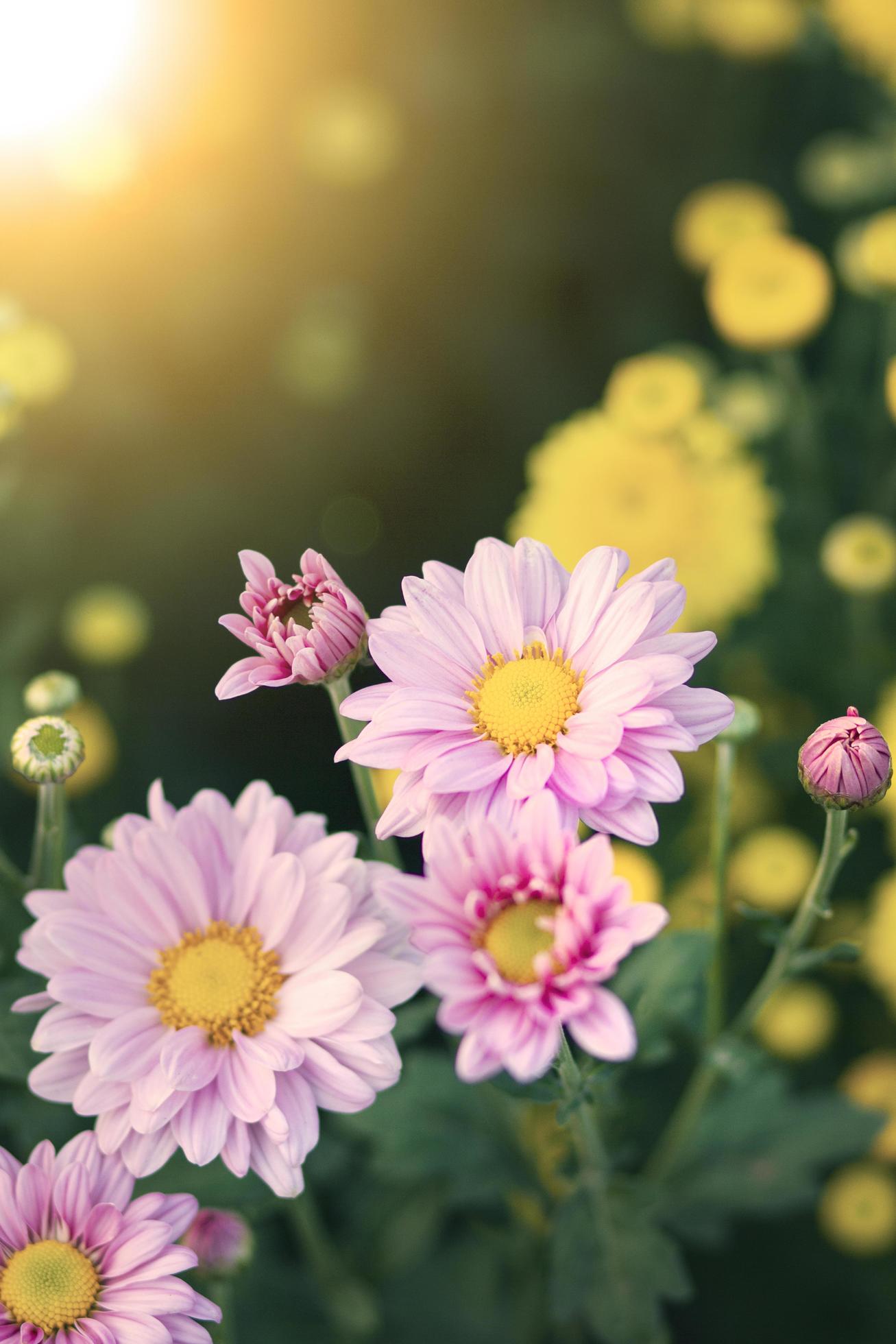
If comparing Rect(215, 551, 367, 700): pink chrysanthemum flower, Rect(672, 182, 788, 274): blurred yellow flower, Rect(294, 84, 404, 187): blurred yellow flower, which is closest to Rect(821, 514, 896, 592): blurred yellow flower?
Rect(672, 182, 788, 274): blurred yellow flower

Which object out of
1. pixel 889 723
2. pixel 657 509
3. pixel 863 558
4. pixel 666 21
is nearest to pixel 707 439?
pixel 657 509

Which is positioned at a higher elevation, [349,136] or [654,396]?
[349,136]

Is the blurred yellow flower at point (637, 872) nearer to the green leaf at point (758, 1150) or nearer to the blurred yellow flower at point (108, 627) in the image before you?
the green leaf at point (758, 1150)

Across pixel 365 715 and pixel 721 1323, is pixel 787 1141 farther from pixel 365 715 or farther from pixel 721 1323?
pixel 365 715

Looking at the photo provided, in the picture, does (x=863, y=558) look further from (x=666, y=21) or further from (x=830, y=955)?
(x=666, y=21)

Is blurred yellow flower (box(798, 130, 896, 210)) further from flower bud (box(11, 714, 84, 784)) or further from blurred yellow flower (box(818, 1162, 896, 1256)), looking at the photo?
flower bud (box(11, 714, 84, 784))

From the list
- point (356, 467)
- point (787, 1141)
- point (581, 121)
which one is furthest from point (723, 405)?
point (787, 1141)

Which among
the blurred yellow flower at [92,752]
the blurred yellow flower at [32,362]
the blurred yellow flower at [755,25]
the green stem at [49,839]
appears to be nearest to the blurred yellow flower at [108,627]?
the blurred yellow flower at [92,752]
